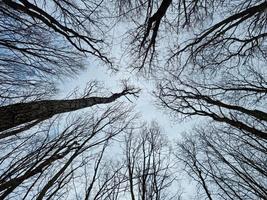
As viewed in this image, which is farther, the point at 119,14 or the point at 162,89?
the point at 162,89

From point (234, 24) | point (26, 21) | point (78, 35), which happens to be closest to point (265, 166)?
point (234, 24)

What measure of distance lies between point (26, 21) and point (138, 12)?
6.79 feet

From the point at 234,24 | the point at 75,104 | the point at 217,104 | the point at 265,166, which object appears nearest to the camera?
the point at 234,24

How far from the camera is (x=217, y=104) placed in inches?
214

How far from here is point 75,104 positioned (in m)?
4.80

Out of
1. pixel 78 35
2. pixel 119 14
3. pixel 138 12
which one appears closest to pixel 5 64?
pixel 78 35

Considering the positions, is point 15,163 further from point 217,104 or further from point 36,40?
point 217,104

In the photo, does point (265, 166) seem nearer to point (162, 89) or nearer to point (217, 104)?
point (217, 104)

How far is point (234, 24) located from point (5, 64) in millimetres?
4460

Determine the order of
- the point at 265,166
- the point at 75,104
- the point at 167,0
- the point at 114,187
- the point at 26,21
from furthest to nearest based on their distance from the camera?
the point at 114,187
the point at 265,166
the point at 75,104
the point at 26,21
the point at 167,0

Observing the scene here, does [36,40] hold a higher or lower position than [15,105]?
higher

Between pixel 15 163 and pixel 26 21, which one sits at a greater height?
pixel 26 21

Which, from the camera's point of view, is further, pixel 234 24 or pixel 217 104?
pixel 217 104

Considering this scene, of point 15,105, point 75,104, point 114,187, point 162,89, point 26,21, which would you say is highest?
point 162,89
